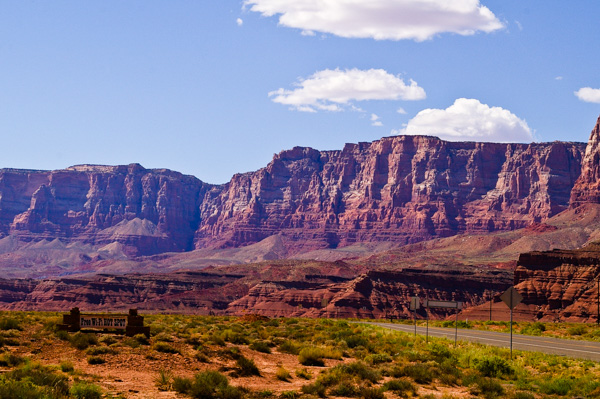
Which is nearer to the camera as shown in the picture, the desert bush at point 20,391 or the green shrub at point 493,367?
the desert bush at point 20,391

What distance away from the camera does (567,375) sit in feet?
85.9

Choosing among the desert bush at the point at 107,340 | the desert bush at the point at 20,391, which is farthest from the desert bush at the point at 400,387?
the desert bush at the point at 107,340

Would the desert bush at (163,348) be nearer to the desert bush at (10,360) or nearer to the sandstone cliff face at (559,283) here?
the desert bush at (10,360)

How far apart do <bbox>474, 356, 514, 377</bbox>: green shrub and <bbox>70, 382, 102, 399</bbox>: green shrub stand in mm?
12805

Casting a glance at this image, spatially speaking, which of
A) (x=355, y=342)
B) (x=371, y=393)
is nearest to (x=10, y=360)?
(x=371, y=393)

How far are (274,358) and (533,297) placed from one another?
9173 centimetres

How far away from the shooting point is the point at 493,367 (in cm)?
2711

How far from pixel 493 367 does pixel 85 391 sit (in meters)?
13.6

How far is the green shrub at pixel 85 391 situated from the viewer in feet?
64.3

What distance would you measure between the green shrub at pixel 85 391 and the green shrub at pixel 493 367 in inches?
504

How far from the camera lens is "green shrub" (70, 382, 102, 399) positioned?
19.6m

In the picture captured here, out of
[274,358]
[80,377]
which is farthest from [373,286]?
[80,377]

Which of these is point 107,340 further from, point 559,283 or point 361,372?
point 559,283

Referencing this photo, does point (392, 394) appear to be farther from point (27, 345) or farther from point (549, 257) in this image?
point (549, 257)
